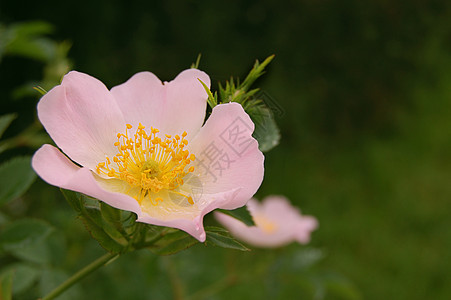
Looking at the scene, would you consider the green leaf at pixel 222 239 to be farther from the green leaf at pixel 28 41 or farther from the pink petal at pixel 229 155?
the green leaf at pixel 28 41

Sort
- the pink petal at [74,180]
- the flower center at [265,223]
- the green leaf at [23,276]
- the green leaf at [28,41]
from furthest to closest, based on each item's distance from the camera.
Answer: the flower center at [265,223] < the green leaf at [28,41] < the green leaf at [23,276] < the pink petal at [74,180]

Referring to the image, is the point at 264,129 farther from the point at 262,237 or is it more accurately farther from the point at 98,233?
the point at 262,237

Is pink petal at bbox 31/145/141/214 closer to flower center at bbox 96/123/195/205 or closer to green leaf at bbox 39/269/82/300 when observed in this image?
flower center at bbox 96/123/195/205

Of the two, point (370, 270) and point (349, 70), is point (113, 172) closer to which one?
point (370, 270)

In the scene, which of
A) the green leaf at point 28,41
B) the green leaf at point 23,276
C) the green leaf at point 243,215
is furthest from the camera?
the green leaf at point 28,41

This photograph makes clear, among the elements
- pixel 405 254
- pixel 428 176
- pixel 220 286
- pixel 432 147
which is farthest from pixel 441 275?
pixel 220 286

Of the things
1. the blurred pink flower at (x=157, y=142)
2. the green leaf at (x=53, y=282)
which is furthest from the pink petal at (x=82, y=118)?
the green leaf at (x=53, y=282)

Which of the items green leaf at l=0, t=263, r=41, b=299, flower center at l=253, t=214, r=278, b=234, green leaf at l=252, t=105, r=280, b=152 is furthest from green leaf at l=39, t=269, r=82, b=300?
flower center at l=253, t=214, r=278, b=234
